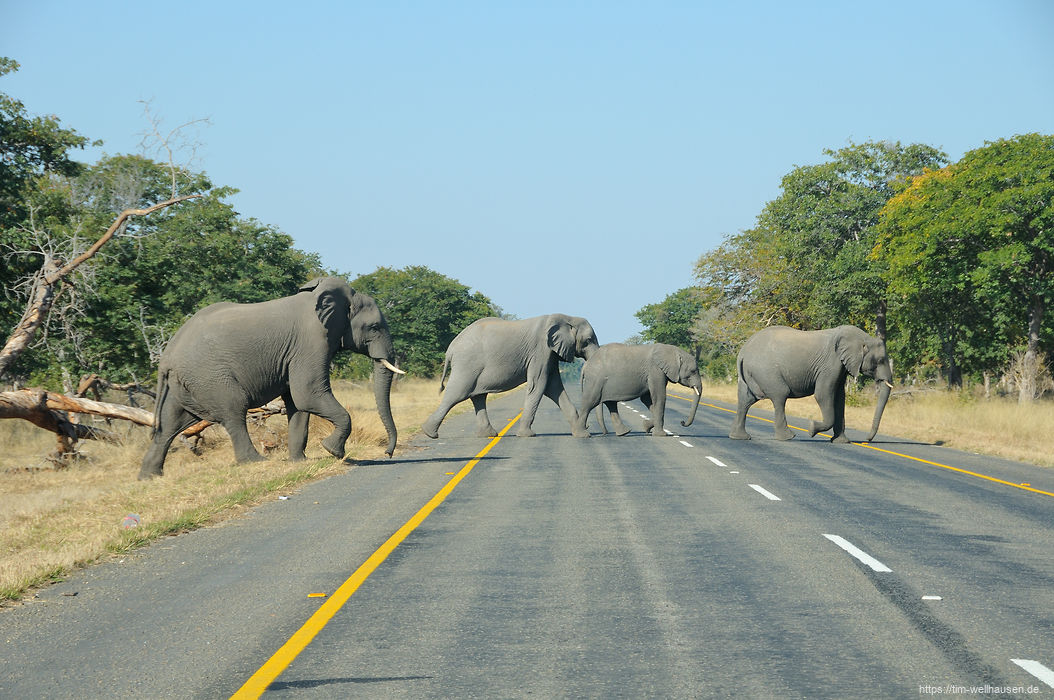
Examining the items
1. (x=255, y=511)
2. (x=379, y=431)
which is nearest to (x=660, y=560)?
(x=255, y=511)

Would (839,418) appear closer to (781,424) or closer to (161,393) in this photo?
(781,424)

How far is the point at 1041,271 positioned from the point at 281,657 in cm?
3182

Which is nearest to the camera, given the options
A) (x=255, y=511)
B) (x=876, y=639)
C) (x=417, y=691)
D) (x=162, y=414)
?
(x=417, y=691)

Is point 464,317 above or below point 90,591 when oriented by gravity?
above

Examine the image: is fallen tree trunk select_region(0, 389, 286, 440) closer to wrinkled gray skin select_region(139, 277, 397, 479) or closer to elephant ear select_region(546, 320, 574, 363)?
wrinkled gray skin select_region(139, 277, 397, 479)

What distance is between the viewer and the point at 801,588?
7051 millimetres

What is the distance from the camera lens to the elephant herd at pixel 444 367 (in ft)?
49.8

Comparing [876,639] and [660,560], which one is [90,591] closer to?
[660,560]

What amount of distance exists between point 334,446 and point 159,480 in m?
2.83

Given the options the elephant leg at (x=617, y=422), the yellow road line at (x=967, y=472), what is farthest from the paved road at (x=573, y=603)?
the elephant leg at (x=617, y=422)

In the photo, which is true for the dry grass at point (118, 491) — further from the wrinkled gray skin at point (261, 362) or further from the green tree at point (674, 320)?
the green tree at point (674, 320)

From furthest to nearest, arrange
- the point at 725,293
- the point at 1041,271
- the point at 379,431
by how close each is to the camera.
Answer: the point at 725,293 → the point at 1041,271 → the point at 379,431

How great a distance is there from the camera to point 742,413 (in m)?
23.5

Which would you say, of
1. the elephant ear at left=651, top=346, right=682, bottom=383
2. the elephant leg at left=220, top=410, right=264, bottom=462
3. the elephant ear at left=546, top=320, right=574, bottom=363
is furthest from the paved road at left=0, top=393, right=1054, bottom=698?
the elephant ear at left=651, top=346, right=682, bottom=383
